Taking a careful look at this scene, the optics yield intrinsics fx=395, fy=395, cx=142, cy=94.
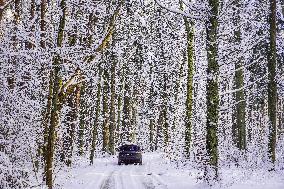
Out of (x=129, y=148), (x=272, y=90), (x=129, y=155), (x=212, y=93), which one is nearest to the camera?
(x=212, y=93)

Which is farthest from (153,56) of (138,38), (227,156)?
(227,156)

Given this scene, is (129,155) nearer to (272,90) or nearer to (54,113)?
(272,90)

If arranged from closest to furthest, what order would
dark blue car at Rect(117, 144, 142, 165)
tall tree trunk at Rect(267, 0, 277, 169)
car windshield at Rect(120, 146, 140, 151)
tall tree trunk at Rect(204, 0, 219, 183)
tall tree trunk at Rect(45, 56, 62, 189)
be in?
tall tree trunk at Rect(45, 56, 62, 189) < tall tree trunk at Rect(204, 0, 219, 183) < tall tree trunk at Rect(267, 0, 277, 169) < dark blue car at Rect(117, 144, 142, 165) < car windshield at Rect(120, 146, 140, 151)

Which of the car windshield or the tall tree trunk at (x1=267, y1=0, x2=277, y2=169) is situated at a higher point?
the tall tree trunk at (x1=267, y1=0, x2=277, y2=169)

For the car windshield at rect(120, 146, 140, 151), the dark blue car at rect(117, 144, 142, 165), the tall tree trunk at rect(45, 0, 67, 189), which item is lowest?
the dark blue car at rect(117, 144, 142, 165)

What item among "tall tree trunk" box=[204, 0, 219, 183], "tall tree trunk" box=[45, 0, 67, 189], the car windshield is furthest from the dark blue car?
"tall tree trunk" box=[45, 0, 67, 189]

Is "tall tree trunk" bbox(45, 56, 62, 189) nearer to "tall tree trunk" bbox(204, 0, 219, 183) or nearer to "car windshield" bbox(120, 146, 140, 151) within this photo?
"tall tree trunk" bbox(204, 0, 219, 183)

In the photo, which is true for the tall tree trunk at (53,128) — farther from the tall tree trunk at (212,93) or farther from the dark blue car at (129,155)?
the dark blue car at (129,155)

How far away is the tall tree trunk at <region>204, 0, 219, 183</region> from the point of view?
508 inches

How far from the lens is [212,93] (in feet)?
43.0

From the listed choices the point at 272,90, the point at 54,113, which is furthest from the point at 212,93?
the point at 272,90

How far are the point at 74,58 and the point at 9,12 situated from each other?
492 cm

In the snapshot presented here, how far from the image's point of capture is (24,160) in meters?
10.9

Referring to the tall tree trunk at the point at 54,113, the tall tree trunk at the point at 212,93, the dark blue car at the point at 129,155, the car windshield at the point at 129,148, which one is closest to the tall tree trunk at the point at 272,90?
the tall tree trunk at the point at 212,93
